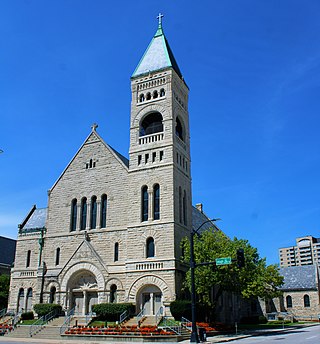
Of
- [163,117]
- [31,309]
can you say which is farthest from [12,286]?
[163,117]

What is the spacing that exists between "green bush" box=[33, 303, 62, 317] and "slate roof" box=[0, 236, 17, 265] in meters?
27.2

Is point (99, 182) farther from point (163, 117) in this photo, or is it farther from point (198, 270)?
point (198, 270)

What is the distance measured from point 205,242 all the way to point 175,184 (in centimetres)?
627

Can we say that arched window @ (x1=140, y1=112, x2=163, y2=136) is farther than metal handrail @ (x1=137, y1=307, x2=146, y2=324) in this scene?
Yes

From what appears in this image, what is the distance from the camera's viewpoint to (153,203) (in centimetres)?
3894

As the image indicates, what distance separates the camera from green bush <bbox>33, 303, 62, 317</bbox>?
37.8m

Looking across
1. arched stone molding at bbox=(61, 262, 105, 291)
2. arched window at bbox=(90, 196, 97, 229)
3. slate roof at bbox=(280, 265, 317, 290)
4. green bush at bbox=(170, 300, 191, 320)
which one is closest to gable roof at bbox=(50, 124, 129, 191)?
arched window at bbox=(90, 196, 97, 229)

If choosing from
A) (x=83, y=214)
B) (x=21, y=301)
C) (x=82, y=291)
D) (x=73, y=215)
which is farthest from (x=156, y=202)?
(x=21, y=301)

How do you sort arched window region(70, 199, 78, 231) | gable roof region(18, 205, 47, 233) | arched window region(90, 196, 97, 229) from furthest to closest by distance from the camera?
1. gable roof region(18, 205, 47, 233)
2. arched window region(70, 199, 78, 231)
3. arched window region(90, 196, 97, 229)

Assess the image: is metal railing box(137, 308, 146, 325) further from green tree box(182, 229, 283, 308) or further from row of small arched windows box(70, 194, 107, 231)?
row of small arched windows box(70, 194, 107, 231)

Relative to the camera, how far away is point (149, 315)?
35688 millimetres

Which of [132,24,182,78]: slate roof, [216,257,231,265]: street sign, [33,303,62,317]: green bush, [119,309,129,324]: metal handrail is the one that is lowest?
[119,309,129,324]: metal handrail

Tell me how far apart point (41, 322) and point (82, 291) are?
16.0ft

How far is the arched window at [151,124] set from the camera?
43.2 m
